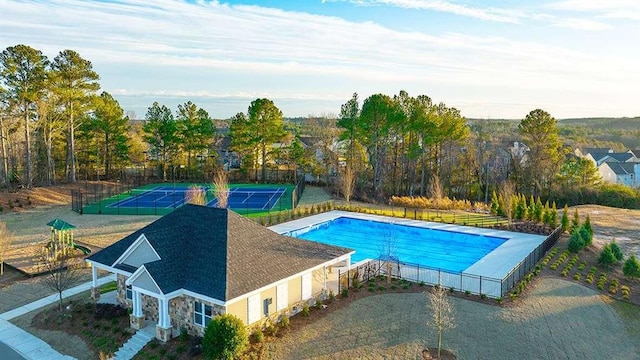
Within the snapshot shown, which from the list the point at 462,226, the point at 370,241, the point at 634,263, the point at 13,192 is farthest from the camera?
the point at 13,192

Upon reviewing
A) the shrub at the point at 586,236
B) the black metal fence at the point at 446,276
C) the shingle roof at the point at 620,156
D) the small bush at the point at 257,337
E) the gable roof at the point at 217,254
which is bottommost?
the small bush at the point at 257,337

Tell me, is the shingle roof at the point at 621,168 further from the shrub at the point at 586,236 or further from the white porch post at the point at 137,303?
the white porch post at the point at 137,303

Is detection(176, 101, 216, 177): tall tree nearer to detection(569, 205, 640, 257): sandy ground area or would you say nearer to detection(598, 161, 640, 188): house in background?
detection(569, 205, 640, 257): sandy ground area

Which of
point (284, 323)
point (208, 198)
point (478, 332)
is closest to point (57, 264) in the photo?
point (284, 323)

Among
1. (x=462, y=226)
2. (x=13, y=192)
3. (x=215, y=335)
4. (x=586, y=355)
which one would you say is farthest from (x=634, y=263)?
(x=13, y=192)

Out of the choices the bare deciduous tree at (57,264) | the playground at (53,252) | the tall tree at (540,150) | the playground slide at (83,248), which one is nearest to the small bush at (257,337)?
the bare deciduous tree at (57,264)

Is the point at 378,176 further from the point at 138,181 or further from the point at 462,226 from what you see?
the point at 138,181
